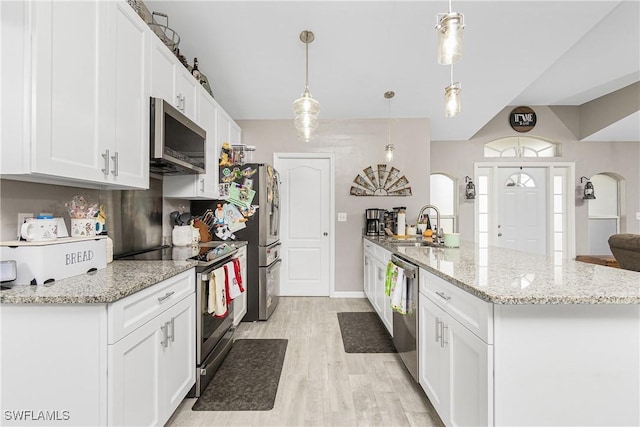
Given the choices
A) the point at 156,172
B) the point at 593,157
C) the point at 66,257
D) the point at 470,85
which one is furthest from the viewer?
the point at 593,157

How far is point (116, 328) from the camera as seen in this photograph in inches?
46.0

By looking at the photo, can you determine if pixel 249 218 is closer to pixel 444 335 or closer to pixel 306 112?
pixel 306 112

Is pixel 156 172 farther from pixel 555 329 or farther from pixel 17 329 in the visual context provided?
pixel 555 329

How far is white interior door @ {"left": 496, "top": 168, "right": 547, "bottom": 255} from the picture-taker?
5273 millimetres

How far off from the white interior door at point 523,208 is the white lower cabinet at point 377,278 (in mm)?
2830

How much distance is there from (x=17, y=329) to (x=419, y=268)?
192 cm

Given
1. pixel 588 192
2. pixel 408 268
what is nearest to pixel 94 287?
pixel 408 268

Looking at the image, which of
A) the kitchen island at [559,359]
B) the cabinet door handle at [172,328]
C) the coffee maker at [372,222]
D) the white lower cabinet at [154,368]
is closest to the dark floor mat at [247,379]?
the white lower cabinet at [154,368]

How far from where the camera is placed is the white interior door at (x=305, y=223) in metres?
4.40

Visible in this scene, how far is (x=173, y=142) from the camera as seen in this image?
214 cm

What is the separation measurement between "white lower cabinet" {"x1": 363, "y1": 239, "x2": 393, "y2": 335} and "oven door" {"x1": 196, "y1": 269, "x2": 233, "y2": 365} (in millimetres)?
1473

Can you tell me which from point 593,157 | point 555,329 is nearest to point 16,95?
point 555,329

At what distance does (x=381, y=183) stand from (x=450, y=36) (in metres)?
3.00

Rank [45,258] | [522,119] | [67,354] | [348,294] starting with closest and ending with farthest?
[67,354], [45,258], [348,294], [522,119]
